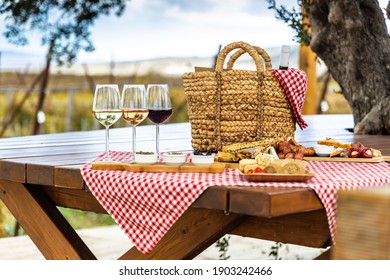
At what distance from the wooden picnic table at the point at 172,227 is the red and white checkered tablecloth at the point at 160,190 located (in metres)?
0.03

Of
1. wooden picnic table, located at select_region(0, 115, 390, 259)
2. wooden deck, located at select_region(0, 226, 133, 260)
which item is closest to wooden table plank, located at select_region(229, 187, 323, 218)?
wooden picnic table, located at select_region(0, 115, 390, 259)

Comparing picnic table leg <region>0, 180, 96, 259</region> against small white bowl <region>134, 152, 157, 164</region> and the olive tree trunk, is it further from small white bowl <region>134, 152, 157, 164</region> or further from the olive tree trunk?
the olive tree trunk

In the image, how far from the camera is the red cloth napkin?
217 cm

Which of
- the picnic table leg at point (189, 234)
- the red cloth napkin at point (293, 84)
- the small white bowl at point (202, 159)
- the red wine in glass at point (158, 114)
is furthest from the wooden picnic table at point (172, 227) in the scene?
the red cloth napkin at point (293, 84)

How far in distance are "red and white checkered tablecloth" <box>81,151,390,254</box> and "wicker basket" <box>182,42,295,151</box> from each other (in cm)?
41

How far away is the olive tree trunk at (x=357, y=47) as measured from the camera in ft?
11.2

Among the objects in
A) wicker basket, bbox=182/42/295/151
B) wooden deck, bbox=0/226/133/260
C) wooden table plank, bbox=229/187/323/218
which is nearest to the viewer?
wooden table plank, bbox=229/187/323/218

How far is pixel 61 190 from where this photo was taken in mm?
2107

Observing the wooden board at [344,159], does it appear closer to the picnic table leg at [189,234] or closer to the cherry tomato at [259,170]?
the picnic table leg at [189,234]

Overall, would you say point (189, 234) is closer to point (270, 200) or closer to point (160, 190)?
point (160, 190)

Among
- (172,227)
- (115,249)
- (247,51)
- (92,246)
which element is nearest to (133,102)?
(172,227)
